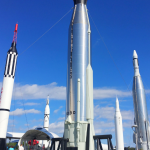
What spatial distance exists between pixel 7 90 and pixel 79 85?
8544 millimetres

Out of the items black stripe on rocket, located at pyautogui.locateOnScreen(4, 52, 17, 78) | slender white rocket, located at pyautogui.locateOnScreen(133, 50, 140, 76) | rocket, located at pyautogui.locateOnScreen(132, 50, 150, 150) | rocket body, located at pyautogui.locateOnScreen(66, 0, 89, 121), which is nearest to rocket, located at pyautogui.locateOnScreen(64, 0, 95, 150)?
rocket body, located at pyautogui.locateOnScreen(66, 0, 89, 121)

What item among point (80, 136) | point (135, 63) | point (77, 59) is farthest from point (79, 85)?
point (135, 63)

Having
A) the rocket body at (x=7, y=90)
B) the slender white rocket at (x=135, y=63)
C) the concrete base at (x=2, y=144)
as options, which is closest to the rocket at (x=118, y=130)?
the slender white rocket at (x=135, y=63)

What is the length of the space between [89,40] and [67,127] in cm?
820

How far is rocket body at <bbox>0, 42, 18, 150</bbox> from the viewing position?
1774 cm

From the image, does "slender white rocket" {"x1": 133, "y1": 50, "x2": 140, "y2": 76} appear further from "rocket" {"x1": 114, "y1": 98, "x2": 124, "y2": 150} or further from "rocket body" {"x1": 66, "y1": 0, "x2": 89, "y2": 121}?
"rocket body" {"x1": 66, "y1": 0, "x2": 89, "y2": 121}

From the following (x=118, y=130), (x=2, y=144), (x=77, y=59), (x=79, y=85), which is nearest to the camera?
(x=79, y=85)

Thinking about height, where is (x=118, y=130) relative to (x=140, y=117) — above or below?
below

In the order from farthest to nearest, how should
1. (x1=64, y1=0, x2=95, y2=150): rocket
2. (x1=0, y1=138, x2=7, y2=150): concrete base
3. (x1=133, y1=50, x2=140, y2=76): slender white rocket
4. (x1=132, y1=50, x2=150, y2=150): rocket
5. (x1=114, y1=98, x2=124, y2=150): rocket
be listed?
1. (x1=133, y1=50, x2=140, y2=76): slender white rocket
2. (x1=132, y1=50, x2=150, y2=150): rocket
3. (x1=114, y1=98, x2=124, y2=150): rocket
4. (x1=0, y1=138, x2=7, y2=150): concrete base
5. (x1=64, y1=0, x2=95, y2=150): rocket

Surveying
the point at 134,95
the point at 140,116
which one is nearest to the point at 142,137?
the point at 140,116

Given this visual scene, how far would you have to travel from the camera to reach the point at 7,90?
1875 centimetres

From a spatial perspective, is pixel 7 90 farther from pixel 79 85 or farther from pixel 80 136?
pixel 80 136

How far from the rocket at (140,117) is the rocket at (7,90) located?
1922 centimetres

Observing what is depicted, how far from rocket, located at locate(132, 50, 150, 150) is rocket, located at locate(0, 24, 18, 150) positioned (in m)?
19.2
